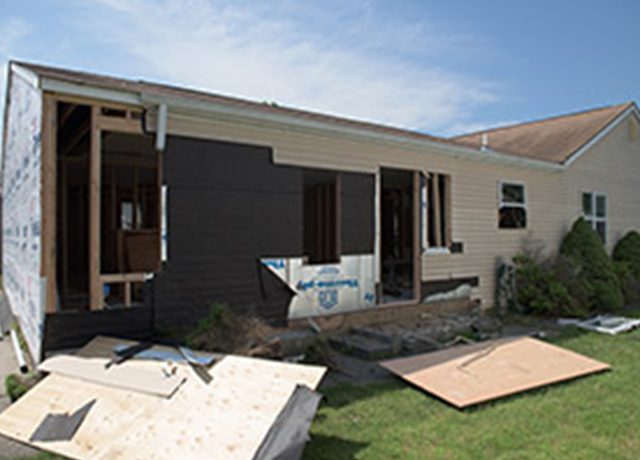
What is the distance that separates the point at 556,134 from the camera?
46.6ft

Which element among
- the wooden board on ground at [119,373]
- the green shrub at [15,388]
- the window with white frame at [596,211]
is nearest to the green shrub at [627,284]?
the window with white frame at [596,211]

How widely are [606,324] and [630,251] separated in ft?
18.8

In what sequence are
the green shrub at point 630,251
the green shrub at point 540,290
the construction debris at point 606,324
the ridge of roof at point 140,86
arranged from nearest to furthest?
the ridge of roof at point 140,86
the construction debris at point 606,324
the green shrub at point 540,290
the green shrub at point 630,251

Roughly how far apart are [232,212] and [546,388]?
171 inches

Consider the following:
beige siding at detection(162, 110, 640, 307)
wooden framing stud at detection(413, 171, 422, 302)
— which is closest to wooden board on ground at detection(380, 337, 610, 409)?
wooden framing stud at detection(413, 171, 422, 302)

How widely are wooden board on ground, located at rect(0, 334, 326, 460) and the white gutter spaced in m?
2.98

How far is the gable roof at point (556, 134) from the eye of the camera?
12172mm

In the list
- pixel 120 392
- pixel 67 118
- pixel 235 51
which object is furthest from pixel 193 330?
pixel 235 51

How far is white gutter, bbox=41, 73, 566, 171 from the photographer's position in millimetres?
4910

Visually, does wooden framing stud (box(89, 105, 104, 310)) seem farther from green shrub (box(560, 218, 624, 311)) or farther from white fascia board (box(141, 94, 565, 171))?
green shrub (box(560, 218, 624, 311))

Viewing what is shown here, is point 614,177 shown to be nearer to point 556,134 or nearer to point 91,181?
point 556,134

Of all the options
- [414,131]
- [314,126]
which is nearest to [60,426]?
[314,126]

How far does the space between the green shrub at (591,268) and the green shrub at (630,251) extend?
2.12 metres

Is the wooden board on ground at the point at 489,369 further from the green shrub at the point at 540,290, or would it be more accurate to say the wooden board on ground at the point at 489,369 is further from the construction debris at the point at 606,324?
the green shrub at the point at 540,290
